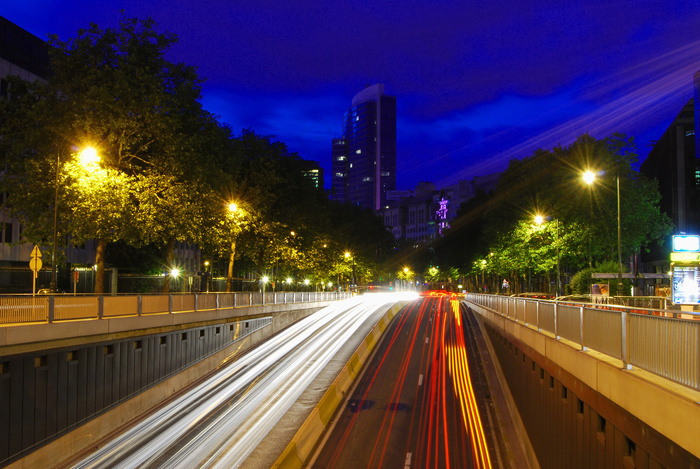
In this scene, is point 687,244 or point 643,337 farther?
point 687,244

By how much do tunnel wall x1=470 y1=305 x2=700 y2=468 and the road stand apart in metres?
2.49

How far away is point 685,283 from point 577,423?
48.0ft

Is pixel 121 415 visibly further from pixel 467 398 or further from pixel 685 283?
pixel 685 283

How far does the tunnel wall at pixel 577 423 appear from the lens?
7.41 m

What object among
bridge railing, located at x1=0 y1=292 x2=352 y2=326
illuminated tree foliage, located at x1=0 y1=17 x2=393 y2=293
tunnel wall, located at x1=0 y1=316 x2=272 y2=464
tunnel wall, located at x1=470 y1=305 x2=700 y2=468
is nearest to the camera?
tunnel wall, located at x1=470 y1=305 x2=700 y2=468

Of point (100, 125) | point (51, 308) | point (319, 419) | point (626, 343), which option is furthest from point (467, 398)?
point (100, 125)

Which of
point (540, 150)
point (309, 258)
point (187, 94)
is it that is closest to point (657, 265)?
point (540, 150)

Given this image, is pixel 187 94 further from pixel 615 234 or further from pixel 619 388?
pixel 615 234

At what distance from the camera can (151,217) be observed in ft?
109

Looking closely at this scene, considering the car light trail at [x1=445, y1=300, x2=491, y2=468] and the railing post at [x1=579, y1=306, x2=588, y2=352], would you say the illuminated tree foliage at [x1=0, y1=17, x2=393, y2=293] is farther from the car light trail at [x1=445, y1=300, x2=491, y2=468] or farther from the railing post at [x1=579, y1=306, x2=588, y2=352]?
the railing post at [x1=579, y1=306, x2=588, y2=352]

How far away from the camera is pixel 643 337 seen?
8.20 metres

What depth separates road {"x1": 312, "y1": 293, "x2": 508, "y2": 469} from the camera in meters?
19.1

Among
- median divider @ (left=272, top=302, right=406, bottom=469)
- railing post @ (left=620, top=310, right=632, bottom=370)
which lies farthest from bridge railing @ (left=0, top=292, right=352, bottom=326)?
railing post @ (left=620, top=310, right=632, bottom=370)

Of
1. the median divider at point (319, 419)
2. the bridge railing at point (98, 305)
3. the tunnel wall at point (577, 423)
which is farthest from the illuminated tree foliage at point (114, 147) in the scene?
the tunnel wall at point (577, 423)
